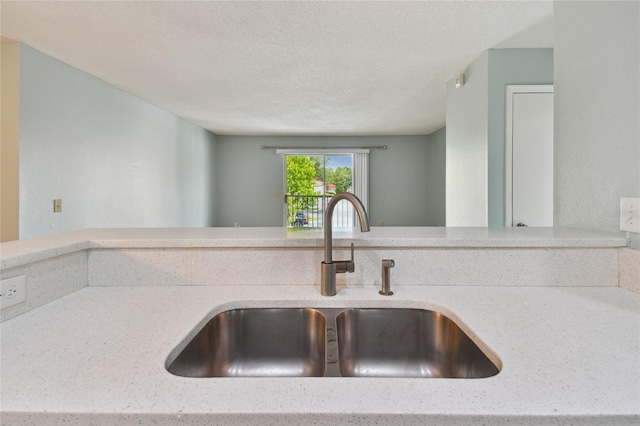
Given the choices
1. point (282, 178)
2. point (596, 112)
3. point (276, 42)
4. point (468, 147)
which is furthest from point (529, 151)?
point (282, 178)

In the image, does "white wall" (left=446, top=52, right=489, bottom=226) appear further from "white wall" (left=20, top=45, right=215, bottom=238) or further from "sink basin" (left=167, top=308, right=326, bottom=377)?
"white wall" (left=20, top=45, right=215, bottom=238)

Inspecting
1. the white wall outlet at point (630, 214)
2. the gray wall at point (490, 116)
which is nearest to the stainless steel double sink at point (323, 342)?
the white wall outlet at point (630, 214)

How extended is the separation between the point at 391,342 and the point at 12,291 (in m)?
1.00

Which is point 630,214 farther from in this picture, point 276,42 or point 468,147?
point 276,42

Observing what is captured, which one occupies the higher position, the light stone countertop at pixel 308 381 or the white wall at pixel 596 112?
the white wall at pixel 596 112

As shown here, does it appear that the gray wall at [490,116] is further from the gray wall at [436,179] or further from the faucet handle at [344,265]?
the gray wall at [436,179]

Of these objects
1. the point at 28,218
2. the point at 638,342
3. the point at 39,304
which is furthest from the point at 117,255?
the point at 28,218

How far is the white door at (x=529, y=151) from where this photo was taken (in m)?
2.56

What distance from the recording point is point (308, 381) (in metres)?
0.53

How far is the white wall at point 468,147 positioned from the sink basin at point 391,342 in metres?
2.08

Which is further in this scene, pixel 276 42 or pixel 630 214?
pixel 276 42

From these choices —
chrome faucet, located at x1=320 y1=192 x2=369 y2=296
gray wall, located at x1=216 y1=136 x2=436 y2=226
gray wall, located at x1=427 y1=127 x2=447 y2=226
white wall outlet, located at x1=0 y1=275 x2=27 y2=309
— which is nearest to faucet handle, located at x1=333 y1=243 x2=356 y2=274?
chrome faucet, located at x1=320 y1=192 x2=369 y2=296

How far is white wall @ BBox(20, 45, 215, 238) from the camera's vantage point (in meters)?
2.54

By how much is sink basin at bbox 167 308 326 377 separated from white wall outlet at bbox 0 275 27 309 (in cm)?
48
